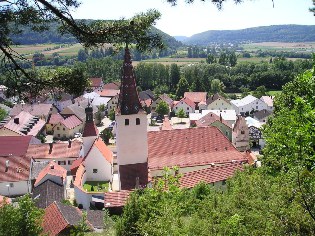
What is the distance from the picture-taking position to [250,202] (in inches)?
488

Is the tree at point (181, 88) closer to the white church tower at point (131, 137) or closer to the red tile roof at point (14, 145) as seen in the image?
the red tile roof at point (14, 145)

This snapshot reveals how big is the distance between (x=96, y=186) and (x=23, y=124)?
2145 centimetres

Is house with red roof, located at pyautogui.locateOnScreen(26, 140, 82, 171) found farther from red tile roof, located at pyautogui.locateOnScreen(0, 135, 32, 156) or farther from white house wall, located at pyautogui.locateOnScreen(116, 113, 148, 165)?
white house wall, located at pyautogui.locateOnScreen(116, 113, 148, 165)

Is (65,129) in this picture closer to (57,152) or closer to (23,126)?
(23,126)

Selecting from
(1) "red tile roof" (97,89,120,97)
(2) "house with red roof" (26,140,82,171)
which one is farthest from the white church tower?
(1) "red tile roof" (97,89,120,97)

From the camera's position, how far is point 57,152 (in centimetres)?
3466

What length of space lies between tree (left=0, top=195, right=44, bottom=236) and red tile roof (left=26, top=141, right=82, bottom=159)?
21261 millimetres

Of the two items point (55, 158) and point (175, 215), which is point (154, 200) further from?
point (55, 158)

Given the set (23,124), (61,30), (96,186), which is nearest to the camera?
(61,30)

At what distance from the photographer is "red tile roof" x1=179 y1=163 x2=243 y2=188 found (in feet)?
78.1

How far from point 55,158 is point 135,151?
12499 mm

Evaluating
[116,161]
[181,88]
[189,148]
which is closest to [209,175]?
[189,148]

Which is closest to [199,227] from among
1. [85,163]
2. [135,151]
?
[135,151]

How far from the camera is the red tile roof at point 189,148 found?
2728 cm
